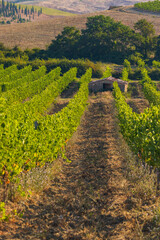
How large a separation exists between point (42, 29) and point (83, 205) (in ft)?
335

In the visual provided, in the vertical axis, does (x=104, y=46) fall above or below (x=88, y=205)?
below

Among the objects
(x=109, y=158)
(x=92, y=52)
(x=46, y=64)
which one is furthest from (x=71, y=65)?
(x=109, y=158)

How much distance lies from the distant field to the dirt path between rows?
80207 mm

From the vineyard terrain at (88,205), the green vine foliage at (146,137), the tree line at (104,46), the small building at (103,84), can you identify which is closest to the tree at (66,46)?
the tree line at (104,46)

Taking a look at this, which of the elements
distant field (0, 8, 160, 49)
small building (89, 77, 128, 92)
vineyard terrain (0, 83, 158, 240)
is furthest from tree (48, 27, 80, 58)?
vineyard terrain (0, 83, 158, 240)

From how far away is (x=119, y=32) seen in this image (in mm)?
74125

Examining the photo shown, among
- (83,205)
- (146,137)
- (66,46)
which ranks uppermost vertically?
(146,137)

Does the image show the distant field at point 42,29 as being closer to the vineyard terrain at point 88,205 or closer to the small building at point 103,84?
the small building at point 103,84

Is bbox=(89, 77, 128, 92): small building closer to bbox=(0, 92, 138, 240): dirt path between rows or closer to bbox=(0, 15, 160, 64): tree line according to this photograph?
bbox=(0, 92, 138, 240): dirt path between rows

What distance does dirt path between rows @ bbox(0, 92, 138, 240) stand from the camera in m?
7.93

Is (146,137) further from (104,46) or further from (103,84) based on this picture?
(104,46)

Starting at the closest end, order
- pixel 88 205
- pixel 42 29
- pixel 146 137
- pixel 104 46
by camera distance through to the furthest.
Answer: pixel 88 205, pixel 146 137, pixel 104 46, pixel 42 29

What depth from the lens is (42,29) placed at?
340 feet

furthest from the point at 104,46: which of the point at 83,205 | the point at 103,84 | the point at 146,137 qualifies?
A: the point at 83,205
